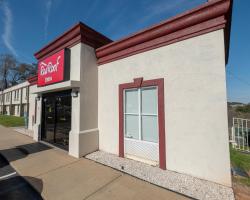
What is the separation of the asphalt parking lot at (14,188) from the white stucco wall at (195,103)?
391cm

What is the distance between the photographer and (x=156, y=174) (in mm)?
4438

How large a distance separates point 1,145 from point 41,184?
5.66 metres

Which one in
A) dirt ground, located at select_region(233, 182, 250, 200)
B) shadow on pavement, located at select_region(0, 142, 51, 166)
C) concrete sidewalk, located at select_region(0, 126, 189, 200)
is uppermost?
shadow on pavement, located at select_region(0, 142, 51, 166)

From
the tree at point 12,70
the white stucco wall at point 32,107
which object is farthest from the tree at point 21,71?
the white stucco wall at point 32,107

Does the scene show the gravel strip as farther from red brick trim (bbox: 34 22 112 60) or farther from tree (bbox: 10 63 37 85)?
tree (bbox: 10 63 37 85)

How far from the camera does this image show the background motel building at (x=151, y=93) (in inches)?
159

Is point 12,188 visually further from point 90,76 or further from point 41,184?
point 90,76

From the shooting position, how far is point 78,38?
21.1 feet

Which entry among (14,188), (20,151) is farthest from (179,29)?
(20,151)

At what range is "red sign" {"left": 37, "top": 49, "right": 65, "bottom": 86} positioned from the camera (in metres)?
6.73

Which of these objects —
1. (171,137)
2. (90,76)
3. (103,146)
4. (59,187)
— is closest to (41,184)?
(59,187)

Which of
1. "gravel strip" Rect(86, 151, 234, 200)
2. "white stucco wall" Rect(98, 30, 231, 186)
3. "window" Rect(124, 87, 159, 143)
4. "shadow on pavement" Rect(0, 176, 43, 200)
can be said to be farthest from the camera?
"window" Rect(124, 87, 159, 143)

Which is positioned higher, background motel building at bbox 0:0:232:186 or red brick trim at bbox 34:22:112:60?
red brick trim at bbox 34:22:112:60

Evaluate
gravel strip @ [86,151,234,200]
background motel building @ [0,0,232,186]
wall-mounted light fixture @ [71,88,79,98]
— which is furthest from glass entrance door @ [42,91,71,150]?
gravel strip @ [86,151,234,200]
